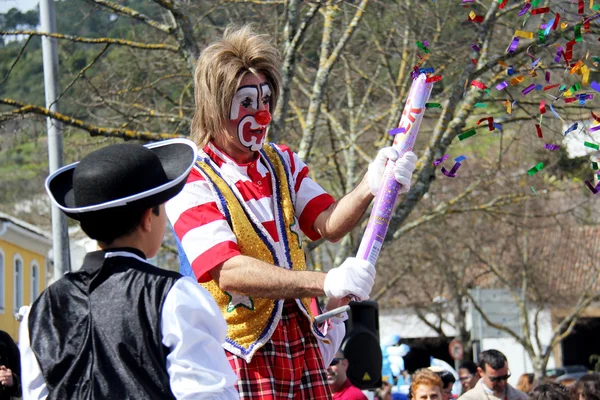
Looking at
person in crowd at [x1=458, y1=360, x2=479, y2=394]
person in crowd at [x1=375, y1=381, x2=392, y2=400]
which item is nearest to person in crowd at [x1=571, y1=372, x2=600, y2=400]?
person in crowd at [x1=458, y1=360, x2=479, y2=394]

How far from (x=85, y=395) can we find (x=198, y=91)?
5.25 ft

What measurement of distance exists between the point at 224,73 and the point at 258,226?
2.06 feet

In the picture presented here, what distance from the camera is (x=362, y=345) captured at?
741 cm

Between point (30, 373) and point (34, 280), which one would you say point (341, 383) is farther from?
point (34, 280)

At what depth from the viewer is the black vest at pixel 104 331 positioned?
2.50 metres

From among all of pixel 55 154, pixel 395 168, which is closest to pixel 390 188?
pixel 395 168

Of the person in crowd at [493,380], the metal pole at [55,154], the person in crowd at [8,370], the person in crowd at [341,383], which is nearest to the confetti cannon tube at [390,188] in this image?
the person in crowd at [341,383]

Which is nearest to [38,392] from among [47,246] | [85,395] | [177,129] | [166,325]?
[85,395]

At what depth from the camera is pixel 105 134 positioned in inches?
342

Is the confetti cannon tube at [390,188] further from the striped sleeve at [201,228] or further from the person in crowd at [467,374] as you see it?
the person in crowd at [467,374]

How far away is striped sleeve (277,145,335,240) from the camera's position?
3902 millimetres

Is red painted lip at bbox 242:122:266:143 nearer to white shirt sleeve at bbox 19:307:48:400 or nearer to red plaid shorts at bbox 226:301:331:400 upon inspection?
red plaid shorts at bbox 226:301:331:400

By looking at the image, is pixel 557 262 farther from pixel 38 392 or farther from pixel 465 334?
pixel 38 392

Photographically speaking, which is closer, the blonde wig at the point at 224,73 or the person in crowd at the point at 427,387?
the blonde wig at the point at 224,73
